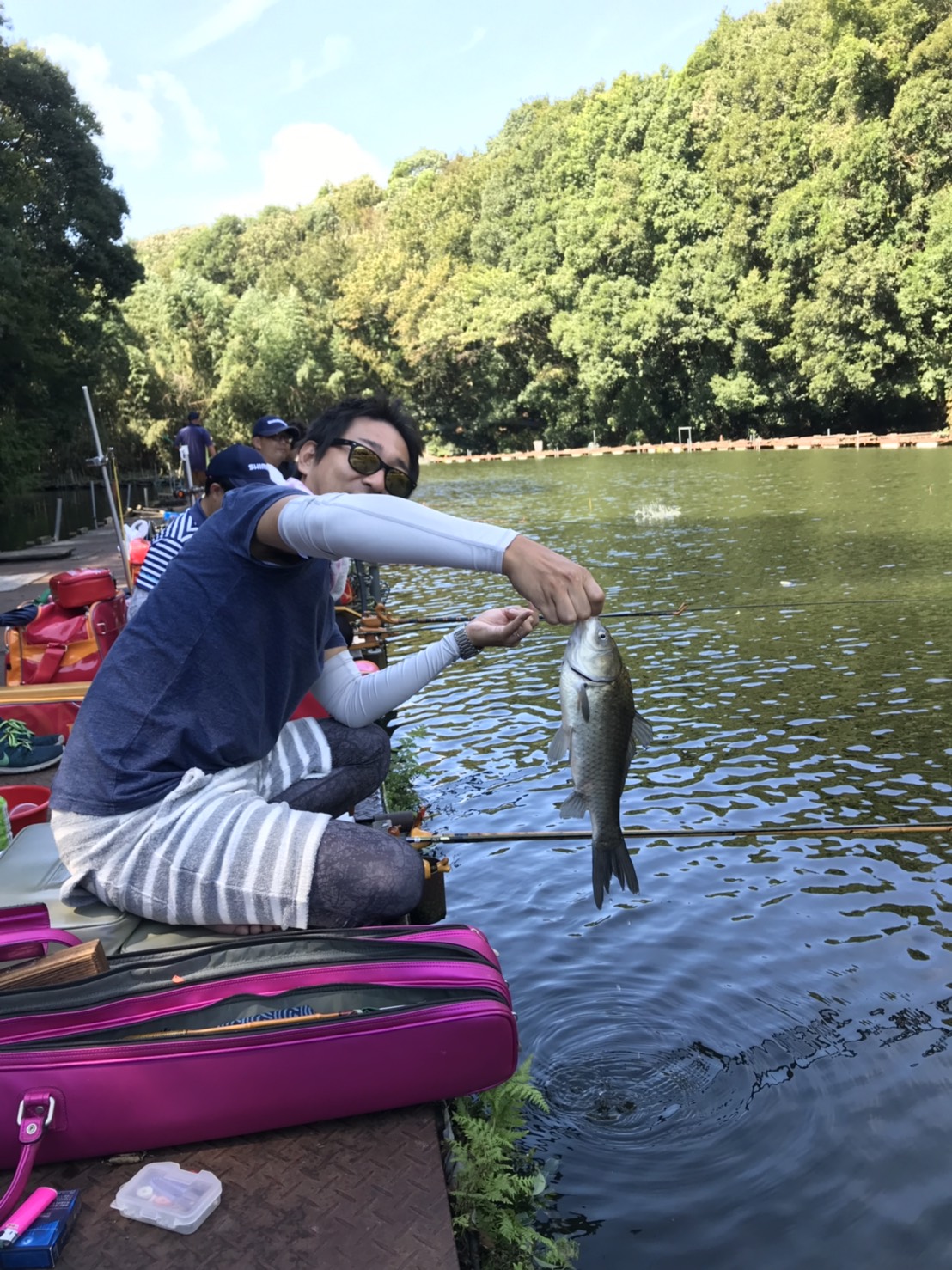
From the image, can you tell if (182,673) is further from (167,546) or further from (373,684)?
(167,546)

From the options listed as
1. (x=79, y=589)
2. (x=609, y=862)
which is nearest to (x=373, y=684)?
(x=609, y=862)

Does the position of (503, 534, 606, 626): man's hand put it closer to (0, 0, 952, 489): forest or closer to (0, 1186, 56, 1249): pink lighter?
(0, 1186, 56, 1249): pink lighter

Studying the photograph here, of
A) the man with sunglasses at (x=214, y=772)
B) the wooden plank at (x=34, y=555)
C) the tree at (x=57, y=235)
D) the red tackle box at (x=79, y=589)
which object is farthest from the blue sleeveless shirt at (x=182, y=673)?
the tree at (x=57, y=235)

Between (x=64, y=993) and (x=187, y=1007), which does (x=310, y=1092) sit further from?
(x=64, y=993)

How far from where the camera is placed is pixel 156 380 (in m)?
52.3

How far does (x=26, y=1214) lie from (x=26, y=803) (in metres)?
3.01

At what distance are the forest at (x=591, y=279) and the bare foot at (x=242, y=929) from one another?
75.1ft

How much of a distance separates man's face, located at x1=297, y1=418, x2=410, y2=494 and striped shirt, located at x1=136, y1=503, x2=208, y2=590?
2.39 metres

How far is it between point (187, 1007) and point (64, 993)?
333 mm

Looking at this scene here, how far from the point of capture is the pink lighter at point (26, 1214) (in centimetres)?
241

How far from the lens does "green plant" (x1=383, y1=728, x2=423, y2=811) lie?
7582mm

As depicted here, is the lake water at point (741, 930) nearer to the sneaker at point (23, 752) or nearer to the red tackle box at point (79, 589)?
the sneaker at point (23, 752)

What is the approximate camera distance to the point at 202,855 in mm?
3094

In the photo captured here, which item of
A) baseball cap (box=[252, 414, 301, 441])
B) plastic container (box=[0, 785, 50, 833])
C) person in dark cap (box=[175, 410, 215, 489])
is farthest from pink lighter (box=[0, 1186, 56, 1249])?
person in dark cap (box=[175, 410, 215, 489])
